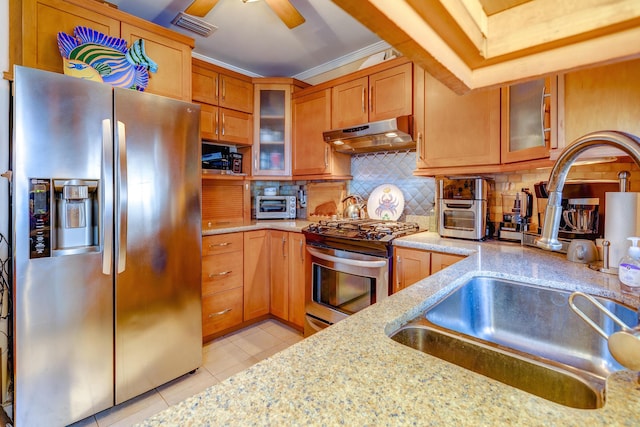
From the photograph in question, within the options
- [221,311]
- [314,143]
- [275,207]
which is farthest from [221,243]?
[314,143]

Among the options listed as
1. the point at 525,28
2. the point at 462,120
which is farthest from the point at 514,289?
the point at 462,120

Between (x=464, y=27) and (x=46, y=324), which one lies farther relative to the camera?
(x=46, y=324)

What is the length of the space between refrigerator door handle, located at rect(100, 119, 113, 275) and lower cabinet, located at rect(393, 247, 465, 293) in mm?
1611

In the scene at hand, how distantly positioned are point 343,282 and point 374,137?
1123mm

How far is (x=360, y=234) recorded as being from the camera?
210cm

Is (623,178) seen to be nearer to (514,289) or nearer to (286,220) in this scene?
(514,289)

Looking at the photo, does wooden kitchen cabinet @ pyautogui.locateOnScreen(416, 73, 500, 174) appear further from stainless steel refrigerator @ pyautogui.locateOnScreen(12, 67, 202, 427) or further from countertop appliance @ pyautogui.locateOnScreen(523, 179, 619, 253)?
stainless steel refrigerator @ pyautogui.locateOnScreen(12, 67, 202, 427)

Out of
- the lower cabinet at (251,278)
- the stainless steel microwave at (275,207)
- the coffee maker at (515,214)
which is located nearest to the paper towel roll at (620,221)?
the coffee maker at (515,214)

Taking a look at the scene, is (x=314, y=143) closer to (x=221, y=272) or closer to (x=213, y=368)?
(x=221, y=272)

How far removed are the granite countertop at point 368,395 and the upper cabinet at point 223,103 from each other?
8.01ft

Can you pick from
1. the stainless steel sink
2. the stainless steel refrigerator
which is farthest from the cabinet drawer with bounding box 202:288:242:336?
the stainless steel sink

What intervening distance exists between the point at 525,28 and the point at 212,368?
236 centimetres

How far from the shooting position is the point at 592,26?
385 mm

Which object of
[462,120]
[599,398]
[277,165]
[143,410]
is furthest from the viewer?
[277,165]
